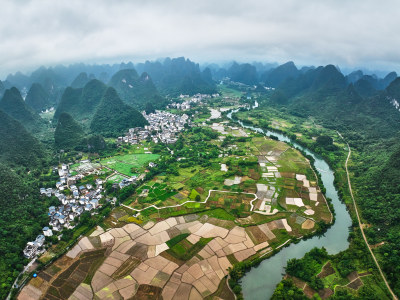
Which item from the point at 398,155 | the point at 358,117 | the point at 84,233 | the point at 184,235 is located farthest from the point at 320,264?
the point at 358,117

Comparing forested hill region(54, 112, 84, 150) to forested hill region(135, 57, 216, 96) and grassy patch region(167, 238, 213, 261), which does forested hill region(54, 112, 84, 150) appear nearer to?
grassy patch region(167, 238, 213, 261)

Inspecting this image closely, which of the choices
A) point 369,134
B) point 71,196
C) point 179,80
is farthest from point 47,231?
point 179,80

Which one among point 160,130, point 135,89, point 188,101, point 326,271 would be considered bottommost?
point 326,271

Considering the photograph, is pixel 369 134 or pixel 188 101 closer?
pixel 369 134

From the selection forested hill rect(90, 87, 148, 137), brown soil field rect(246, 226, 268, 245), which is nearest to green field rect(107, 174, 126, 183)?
brown soil field rect(246, 226, 268, 245)

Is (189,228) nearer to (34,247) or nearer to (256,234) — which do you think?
(256,234)

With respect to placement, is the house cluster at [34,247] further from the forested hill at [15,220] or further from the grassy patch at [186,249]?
the grassy patch at [186,249]

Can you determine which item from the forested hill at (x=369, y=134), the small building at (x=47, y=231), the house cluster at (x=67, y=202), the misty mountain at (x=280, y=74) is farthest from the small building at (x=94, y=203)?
the misty mountain at (x=280, y=74)

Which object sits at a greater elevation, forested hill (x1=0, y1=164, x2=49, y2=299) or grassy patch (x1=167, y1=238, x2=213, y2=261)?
forested hill (x1=0, y1=164, x2=49, y2=299)

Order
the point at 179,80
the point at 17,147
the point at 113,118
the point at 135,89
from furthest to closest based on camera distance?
the point at 179,80 → the point at 135,89 → the point at 113,118 → the point at 17,147
